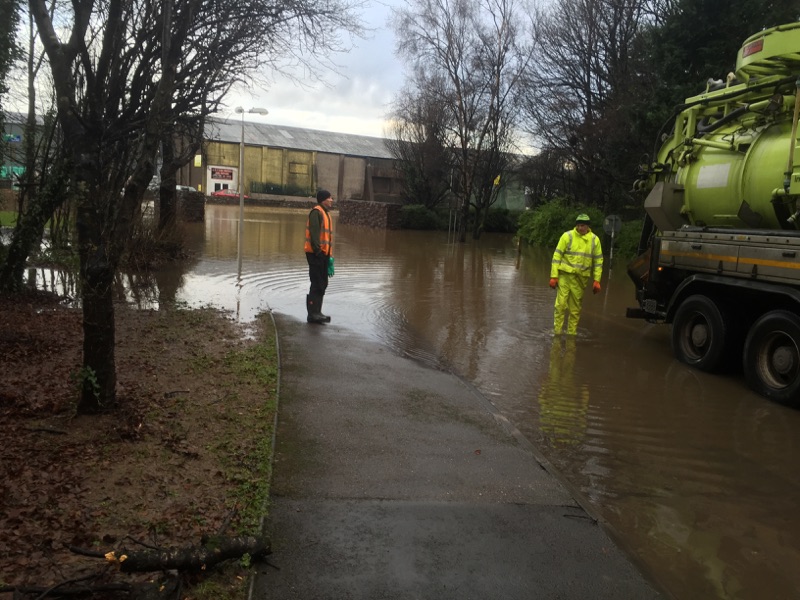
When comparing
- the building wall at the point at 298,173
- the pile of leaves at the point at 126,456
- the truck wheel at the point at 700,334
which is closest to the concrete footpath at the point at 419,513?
the pile of leaves at the point at 126,456

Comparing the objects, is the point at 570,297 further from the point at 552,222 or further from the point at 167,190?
the point at 552,222

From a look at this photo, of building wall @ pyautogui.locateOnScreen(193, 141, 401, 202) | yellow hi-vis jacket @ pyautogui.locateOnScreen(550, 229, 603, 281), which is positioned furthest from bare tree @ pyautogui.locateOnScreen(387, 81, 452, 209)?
yellow hi-vis jacket @ pyautogui.locateOnScreen(550, 229, 603, 281)

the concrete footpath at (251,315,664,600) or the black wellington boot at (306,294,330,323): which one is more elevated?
the black wellington boot at (306,294,330,323)

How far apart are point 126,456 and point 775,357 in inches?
256

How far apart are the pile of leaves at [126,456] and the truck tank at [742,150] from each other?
5.76 metres

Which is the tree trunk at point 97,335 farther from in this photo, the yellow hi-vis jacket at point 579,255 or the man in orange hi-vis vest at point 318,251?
the yellow hi-vis jacket at point 579,255

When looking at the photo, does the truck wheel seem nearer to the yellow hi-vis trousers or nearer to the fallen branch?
the yellow hi-vis trousers

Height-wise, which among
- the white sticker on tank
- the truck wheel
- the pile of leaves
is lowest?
the pile of leaves

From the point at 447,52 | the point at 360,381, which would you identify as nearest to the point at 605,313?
the point at 360,381

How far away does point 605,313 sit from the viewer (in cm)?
1290

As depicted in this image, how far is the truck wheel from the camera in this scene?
318 inches

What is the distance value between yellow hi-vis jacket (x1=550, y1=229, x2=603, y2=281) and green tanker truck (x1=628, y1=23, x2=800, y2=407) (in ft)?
2.39

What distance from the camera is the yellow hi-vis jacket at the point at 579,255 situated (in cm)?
987

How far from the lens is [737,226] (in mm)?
8281
